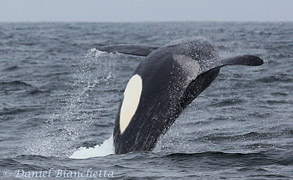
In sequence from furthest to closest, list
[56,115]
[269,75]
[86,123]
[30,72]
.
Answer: [30,72]
[269,75]
[56,115]
[86,123]

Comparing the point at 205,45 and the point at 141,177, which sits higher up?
the point at 205,45

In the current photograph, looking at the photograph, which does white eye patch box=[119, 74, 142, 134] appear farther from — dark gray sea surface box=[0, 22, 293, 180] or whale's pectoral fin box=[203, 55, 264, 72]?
whale's pectoral fin box=[203, 55, 264, 72]

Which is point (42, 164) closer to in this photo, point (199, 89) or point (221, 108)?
point (199, 89)

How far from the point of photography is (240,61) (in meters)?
9.68

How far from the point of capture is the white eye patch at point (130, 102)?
10.2 meters

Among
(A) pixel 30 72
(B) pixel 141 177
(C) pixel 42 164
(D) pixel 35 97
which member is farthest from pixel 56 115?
(A) pixel 30 72

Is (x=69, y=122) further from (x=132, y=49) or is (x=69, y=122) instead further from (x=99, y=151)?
(x=132, y=49)

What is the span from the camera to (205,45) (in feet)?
35.9

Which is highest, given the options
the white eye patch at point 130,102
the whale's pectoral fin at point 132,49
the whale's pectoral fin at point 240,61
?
the whale's pectoral fin at point 132,49

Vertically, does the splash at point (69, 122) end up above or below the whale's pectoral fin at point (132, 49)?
below

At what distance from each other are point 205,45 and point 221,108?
802 centimetres
